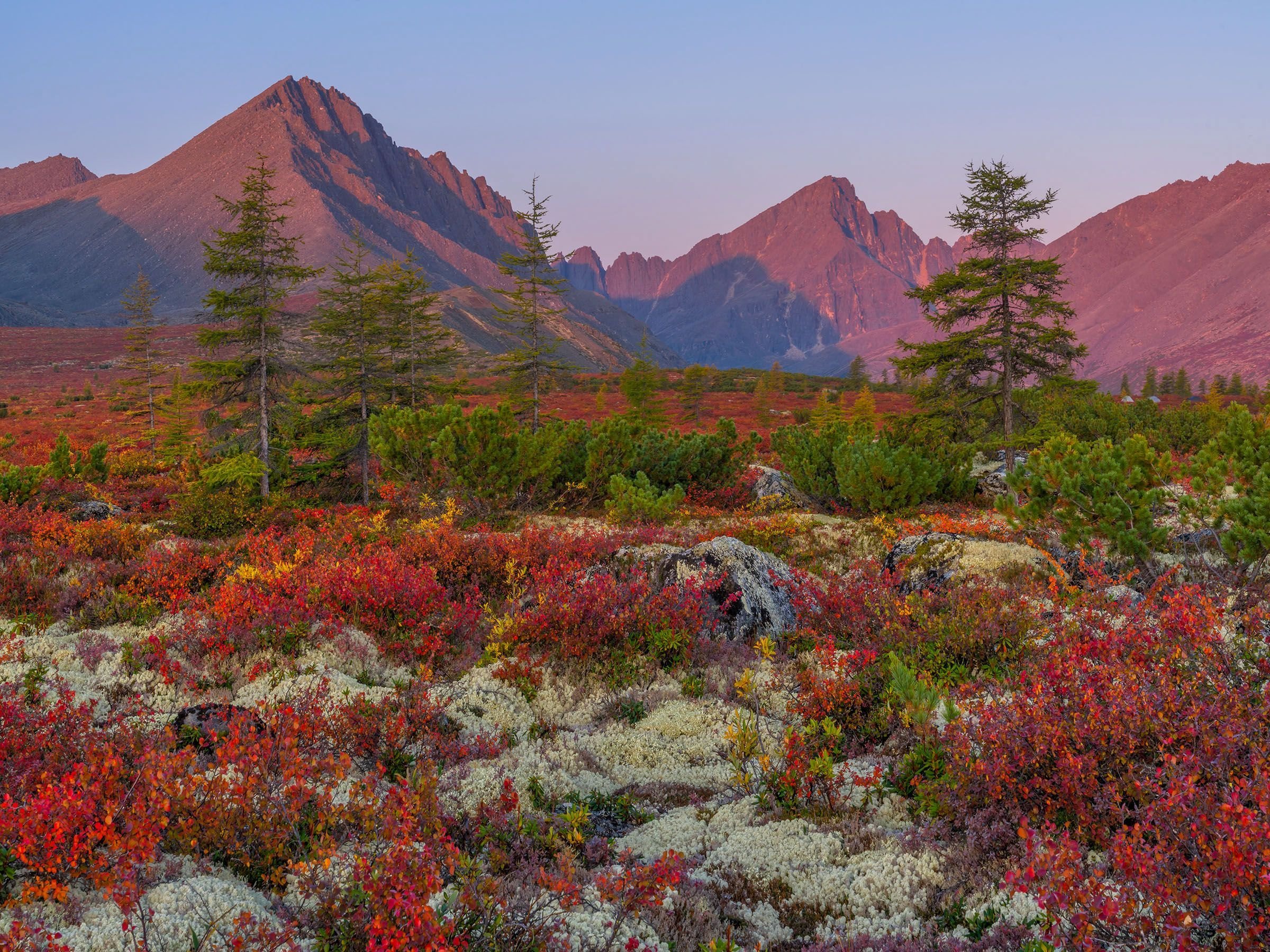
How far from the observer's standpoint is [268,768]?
3863mm

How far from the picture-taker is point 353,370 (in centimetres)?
1992

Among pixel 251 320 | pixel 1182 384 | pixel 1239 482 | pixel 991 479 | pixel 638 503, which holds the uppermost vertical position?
pixel 251 320

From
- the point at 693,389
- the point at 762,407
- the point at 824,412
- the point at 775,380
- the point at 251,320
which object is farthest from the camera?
the point at 775,380

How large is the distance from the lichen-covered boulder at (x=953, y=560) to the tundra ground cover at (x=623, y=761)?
0.68 meters

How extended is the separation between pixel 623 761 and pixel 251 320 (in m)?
16.9

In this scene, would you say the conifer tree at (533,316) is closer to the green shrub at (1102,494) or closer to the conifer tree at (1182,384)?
the green shrub at (1102,494)

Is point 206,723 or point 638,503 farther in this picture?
point 638,503

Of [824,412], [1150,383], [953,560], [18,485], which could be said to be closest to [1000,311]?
[953,560]

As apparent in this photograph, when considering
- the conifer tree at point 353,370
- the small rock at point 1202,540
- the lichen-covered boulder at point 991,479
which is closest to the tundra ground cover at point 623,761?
the small rock at point 1202,540

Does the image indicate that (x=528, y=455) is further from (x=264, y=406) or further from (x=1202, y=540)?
(x=1202, y=540)

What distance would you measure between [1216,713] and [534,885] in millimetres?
3534

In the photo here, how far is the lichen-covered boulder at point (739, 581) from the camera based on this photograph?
7.71 meters

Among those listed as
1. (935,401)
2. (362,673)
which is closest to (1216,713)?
(362,673)

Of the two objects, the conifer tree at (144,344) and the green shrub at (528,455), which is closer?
the green shrub at (528,455)
